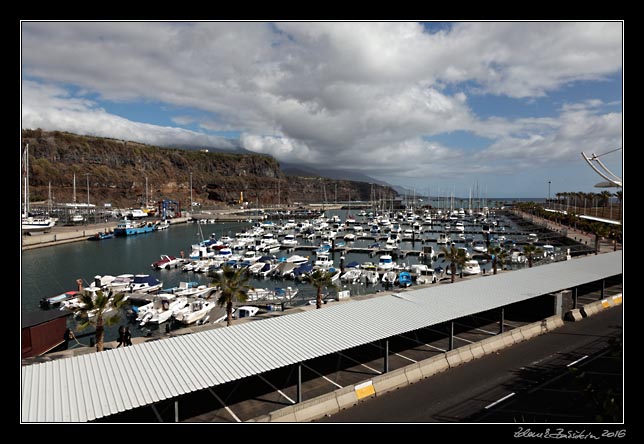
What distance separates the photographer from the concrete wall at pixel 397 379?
13.6 metres

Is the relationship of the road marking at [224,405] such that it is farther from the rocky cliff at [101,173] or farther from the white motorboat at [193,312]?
the rocky cliff at [101,173]

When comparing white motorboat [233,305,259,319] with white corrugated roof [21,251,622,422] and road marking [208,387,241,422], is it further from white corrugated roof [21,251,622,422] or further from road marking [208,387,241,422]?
road marking [208,387,241,422]

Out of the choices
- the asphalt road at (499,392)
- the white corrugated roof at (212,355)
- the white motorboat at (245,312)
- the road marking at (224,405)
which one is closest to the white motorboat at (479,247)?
the white motorboat at (245,312)

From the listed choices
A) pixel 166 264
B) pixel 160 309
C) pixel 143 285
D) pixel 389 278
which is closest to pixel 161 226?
pixel 166 264

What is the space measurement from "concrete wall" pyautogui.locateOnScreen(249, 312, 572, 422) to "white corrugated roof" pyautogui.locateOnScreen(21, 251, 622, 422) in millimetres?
1706

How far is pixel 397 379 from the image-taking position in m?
15.9

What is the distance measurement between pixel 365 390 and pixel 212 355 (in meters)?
6.08

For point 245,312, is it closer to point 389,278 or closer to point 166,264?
point 389,278

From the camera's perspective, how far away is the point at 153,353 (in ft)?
44.2

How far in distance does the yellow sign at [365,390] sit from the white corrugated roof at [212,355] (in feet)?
5.77
